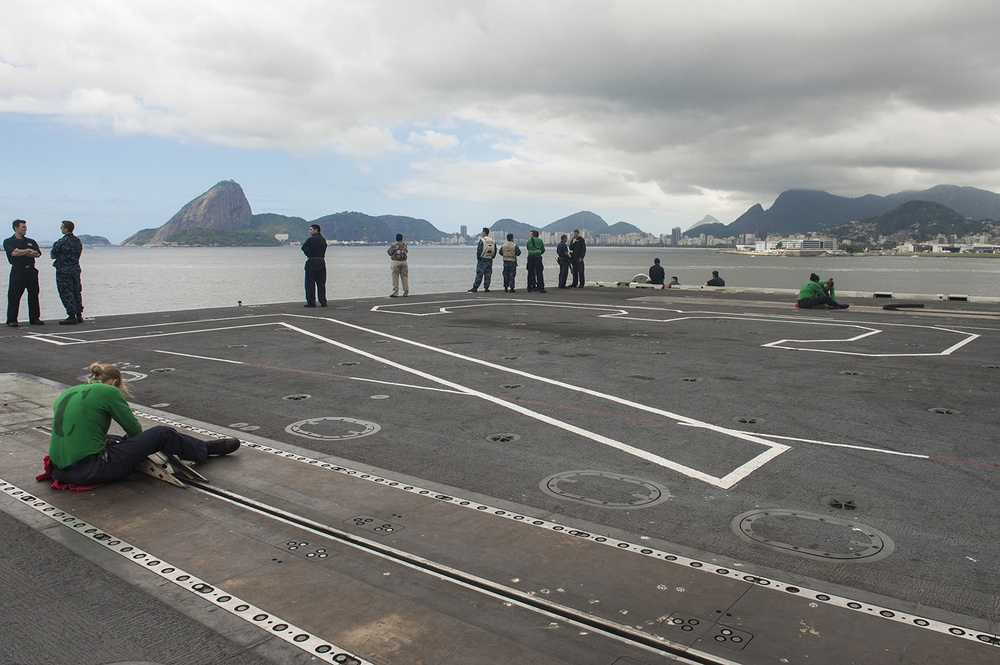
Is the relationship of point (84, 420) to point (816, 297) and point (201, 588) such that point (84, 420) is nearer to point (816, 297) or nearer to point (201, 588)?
point (201, 588)

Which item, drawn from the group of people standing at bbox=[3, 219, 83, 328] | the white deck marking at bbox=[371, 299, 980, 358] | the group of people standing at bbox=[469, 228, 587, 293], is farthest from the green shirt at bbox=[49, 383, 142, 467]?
the group of people standing at bbox=[469, 228, 587, 293]

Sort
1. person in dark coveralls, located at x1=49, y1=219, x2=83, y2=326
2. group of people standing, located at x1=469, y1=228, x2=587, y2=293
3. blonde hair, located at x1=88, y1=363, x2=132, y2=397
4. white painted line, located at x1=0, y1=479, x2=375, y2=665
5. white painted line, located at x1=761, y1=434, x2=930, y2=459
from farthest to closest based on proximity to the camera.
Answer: group of people standing, located at x1=469, y1=228, x2=587, y2=293 → person in dark coveralls, located at x1=49, y1=219, x2=83, y2=326 → white painted line, located at x1=761, y1=434, x2=930, y2=459 → blonde hair, located at x1=88, y1=363, x2=132, y2=397 → white painted line, located at x1=0, y1=479, x2=375, y2=665

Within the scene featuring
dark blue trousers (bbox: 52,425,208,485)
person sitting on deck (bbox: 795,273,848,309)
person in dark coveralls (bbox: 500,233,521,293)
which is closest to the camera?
dark blue trousers (bbox: 52,425,208,485)

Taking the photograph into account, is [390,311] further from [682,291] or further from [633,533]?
[633,533]

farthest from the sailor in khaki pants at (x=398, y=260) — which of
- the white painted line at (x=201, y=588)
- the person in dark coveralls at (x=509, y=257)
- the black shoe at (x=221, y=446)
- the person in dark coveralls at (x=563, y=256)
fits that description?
→ the white painted line at (x=201, y=588)

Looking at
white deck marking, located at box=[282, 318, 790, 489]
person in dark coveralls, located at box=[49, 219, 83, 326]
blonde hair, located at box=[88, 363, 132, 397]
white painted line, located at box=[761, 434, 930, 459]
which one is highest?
person in dark coveralls, located at box=[49, 219, 83, 326]

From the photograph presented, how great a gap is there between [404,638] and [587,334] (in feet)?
38.1

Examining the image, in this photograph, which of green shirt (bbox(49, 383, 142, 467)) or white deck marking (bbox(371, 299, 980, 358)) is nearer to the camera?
green shirt (bbox(49, 383, 142, 467))

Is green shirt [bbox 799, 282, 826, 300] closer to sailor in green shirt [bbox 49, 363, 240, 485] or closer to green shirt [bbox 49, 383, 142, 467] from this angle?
sailor in green shirt [bbox 49, 363, 240, 485]

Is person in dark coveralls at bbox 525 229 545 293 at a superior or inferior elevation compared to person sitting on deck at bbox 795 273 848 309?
superior

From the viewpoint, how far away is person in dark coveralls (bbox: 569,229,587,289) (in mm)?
27156

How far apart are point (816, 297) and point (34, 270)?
20095 mm

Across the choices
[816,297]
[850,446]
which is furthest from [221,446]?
[816,297]

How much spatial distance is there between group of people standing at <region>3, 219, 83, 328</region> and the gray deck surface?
6322 mm
